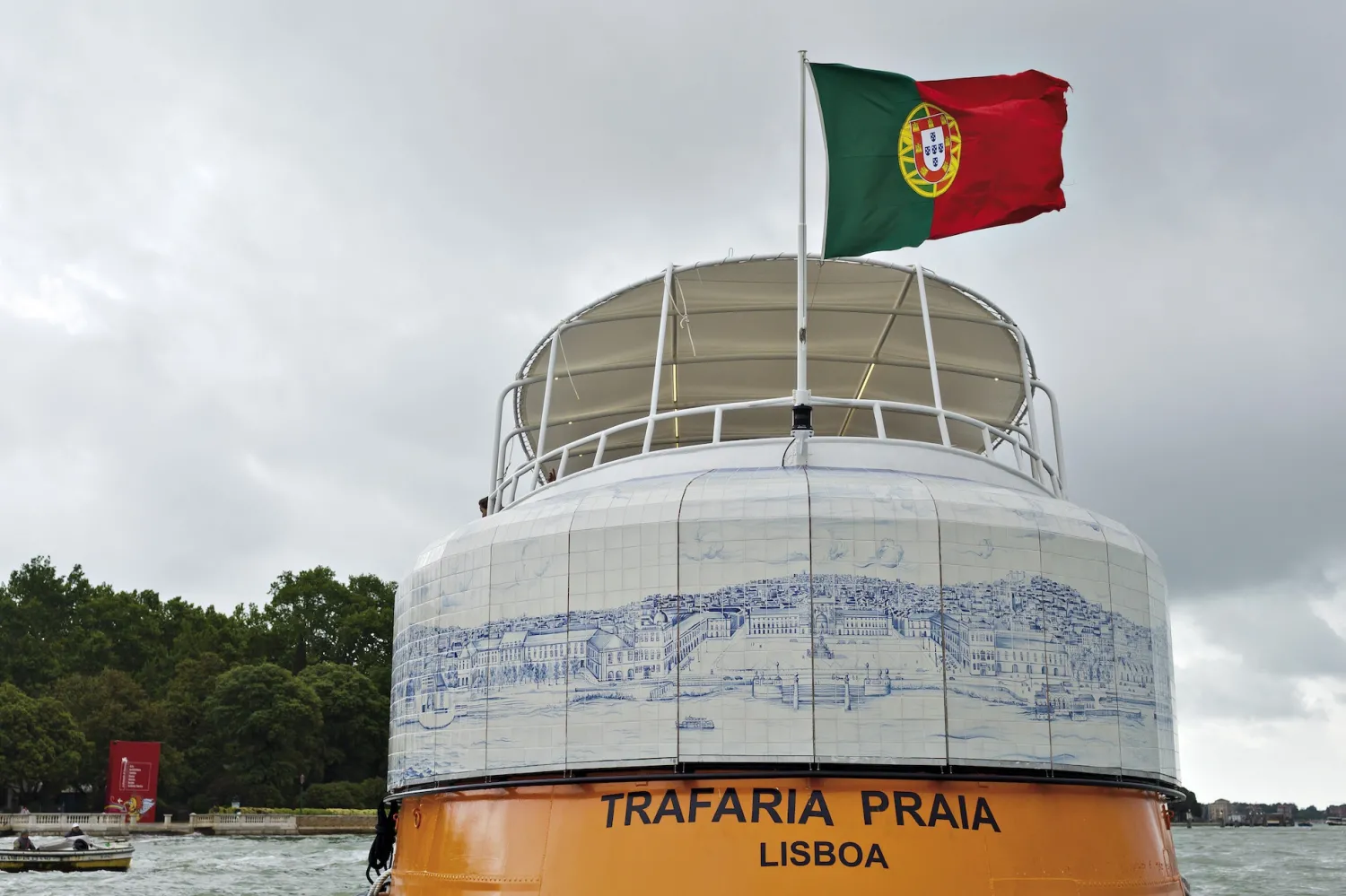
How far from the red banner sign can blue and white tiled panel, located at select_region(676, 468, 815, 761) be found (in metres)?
73.5

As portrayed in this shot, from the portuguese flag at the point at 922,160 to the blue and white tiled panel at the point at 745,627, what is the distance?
13.1 ft

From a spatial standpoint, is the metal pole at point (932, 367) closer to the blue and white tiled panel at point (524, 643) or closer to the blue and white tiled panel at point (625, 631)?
the blue and white tiled panel at point (625, 631)

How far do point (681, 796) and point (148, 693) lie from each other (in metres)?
95.2

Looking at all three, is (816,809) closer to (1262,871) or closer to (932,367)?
(932,367)

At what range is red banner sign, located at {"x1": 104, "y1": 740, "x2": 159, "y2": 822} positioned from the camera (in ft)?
256

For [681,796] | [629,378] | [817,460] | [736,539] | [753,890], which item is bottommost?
[753,890]

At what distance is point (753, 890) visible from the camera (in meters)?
12.2

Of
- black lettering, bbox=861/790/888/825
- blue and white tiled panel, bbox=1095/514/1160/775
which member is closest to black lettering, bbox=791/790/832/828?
black lettering, bbox=861/790/888/825

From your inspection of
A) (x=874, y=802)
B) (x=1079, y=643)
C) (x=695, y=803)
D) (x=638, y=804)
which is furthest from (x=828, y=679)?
(x=1079, y=643)

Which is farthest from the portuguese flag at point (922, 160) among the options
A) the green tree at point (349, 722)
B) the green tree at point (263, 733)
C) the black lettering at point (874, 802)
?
the green tree at point (349, 722)

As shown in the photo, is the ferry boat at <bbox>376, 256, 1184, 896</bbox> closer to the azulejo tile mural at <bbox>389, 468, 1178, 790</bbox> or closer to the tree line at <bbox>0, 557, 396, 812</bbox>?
the azulejo tile mural at <bbox>389, 468, 1178, 790</bbox>

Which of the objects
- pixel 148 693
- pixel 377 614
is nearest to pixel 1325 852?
pixel 377 614

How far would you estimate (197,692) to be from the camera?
92.6m

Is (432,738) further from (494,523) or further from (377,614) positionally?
(377,614)
